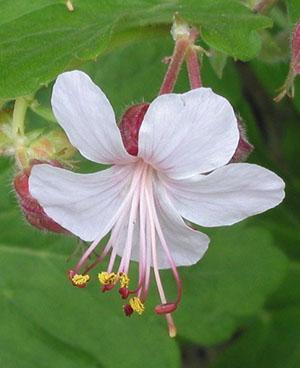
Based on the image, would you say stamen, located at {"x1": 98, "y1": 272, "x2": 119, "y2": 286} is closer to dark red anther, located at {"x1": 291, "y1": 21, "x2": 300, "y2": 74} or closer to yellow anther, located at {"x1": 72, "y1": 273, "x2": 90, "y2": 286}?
yellow anther, located at {"x1": 72, "y1": 273, "x2": 90, "y2": 286}

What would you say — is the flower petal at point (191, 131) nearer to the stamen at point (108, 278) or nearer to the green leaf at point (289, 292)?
the stamen at point (108, 278)

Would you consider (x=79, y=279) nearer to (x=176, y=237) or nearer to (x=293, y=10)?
(x=176, y=237)

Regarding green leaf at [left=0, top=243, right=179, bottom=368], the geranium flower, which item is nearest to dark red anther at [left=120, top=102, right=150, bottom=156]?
the geranium flower

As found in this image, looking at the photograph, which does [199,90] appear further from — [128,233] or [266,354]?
[266,354]

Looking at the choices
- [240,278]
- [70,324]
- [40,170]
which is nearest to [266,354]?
[240,278]

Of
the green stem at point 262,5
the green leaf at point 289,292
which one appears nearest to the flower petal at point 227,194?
the green stem at point 262,5

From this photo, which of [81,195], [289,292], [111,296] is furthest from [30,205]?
[289,292]
